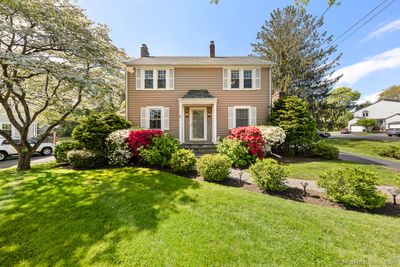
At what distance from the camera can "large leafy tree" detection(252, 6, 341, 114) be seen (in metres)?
18.9

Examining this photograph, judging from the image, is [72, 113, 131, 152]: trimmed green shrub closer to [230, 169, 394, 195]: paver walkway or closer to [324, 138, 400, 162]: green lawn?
[230, 169, 394, 195]: paver walkway

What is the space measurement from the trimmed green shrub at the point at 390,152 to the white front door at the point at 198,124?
39.0ft

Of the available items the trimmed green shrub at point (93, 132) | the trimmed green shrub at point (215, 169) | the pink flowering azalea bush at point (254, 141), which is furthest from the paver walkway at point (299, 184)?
the trimmed green shrub at point (93, 132)

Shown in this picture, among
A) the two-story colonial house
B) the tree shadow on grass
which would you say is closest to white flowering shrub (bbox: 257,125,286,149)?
the two-story colonial house

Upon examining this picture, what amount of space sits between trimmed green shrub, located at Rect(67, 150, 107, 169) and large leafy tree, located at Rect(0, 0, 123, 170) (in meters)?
1.95

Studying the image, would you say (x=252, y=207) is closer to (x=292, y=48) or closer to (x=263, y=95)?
(x=263, y=95)

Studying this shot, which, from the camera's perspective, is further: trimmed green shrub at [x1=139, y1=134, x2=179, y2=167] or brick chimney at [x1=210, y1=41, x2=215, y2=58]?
brick chimney at [x1=210, y1=41, x2=215, y2=58]

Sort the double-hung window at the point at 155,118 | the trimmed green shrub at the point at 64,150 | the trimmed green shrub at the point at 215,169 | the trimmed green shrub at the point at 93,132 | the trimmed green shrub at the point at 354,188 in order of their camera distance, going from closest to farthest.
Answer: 1. the trimmed green shrub at the point at 354,188
2. the trimmed green shrub at the point at 215,169
3. the trimmed green shrub at the point at 93,132
4. the trimmed green shrub at the point at 64,150
5. the double-hung window at the point at 155,118

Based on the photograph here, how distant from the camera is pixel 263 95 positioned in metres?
12.1

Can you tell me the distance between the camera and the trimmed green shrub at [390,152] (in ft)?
36.4

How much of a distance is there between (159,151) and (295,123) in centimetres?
770

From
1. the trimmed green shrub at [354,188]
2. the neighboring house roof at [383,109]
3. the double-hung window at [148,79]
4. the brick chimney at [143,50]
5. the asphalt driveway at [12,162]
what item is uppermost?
the brick chimney at [143,50]

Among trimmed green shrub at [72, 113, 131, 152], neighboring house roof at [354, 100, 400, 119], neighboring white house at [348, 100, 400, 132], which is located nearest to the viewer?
trimmed green shrub at [72, 113, 131, 152]

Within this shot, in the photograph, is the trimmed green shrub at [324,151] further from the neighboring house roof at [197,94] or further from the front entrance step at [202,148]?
the neighboring house roof at [197,94]
